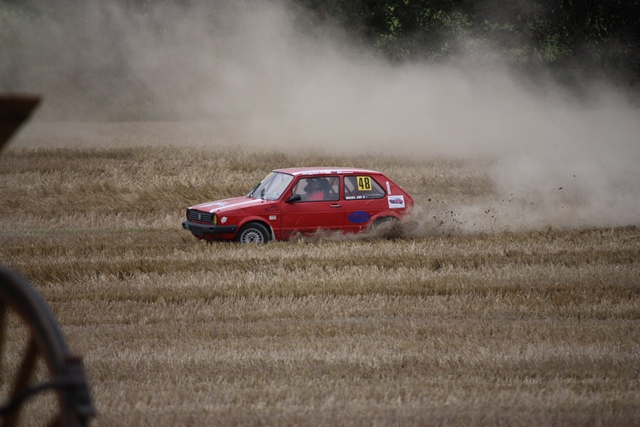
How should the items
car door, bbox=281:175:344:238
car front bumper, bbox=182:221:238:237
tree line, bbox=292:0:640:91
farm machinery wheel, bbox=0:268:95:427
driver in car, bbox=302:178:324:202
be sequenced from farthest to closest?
1. tree line, bbox=292:0:640:91
2. driver in car, bbox=302:178:324:202
3. car door, bbox=281:175:344:238
4. car front bumper, bbox=182:221:238:237
5. farm machinery wheel, bbox=0:268:95:427

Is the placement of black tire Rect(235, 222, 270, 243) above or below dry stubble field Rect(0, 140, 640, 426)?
above

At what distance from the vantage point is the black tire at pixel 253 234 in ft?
44.5

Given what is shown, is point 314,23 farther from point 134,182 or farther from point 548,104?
point 134,182

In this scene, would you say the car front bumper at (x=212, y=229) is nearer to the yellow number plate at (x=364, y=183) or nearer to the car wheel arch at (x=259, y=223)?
the car wheel arch at (x=259, y=223)

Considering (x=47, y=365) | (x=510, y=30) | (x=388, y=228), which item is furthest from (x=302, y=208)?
(x=510, y=30)

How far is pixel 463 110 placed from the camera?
32.2m

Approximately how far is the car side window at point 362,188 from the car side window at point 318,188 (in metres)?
0.18

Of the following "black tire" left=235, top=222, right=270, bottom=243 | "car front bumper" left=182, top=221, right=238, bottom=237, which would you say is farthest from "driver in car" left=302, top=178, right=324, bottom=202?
"car front bumper" left=182, top=221, right=238, bottom=237

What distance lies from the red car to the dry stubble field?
37 centimetres

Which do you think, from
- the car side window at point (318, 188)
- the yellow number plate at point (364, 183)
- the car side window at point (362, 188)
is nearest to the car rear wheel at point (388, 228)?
the car side window at point (362, 188)

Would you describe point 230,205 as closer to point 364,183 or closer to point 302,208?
point 302,208

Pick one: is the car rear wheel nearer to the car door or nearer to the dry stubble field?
the dry stubble field

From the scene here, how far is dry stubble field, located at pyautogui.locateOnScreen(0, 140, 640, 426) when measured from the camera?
17.9 feet

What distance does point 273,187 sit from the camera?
1415 cm
